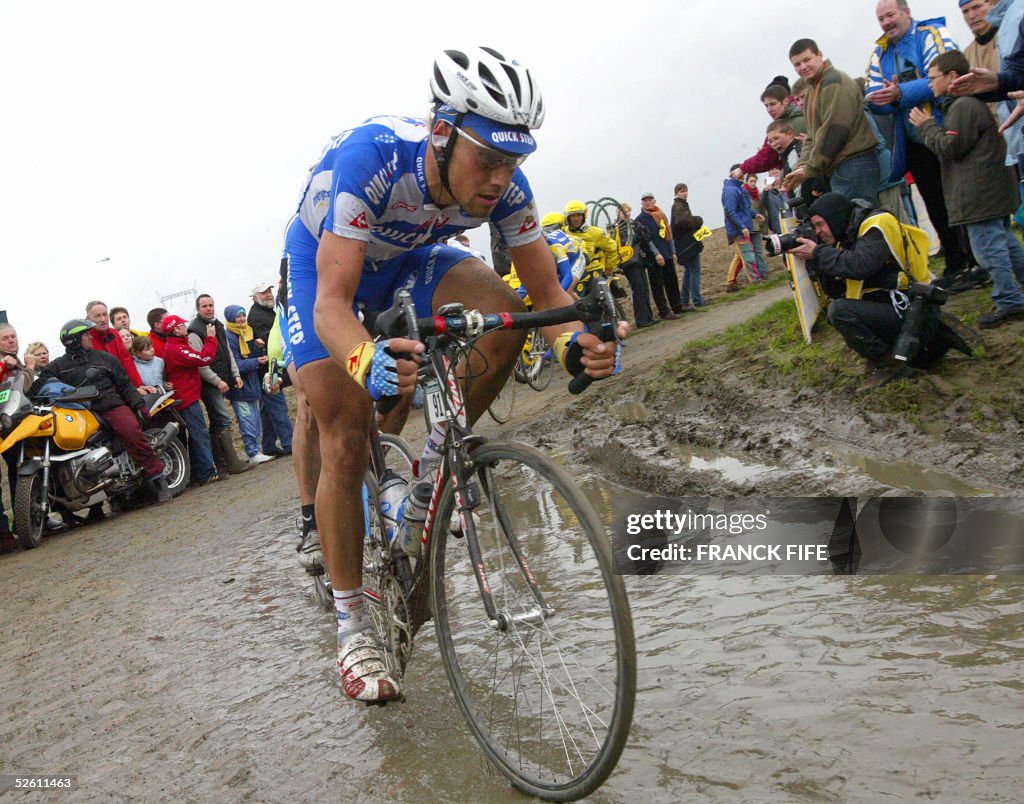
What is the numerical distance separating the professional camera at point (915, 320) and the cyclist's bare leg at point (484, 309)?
3415 mm

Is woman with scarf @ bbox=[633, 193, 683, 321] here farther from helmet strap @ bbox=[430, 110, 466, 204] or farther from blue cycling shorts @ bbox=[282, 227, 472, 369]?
helmet strap @ bbox=[430, 110, 466, 204]

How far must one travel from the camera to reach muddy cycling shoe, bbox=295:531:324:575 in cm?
468

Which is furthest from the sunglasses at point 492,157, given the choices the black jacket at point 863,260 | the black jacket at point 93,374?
the black jacket at point 93,374

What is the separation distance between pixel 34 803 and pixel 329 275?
2.31m

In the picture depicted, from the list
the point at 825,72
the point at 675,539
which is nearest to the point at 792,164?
the point at 825,72

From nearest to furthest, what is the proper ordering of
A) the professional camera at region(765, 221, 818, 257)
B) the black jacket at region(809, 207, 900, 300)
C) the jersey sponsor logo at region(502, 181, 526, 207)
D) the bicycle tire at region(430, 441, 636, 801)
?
the bicycle tire at region(430, 441, 636, 801), the jersey sponsor logo at region(502, 181, 526, 207), the black jacket at region(809, 207, 900, 300), the professional camera at region(765, 221, 818, 257)

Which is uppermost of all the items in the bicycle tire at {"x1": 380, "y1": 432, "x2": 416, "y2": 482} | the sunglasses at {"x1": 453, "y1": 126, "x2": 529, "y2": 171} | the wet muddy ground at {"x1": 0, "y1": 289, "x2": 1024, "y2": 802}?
the sunglasses at {"x1": 453, "y1": 126, "x2": 529, "y2": 171}

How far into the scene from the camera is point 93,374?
1085 centimetres

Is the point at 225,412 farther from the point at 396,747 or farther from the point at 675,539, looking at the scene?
the point at 396,747

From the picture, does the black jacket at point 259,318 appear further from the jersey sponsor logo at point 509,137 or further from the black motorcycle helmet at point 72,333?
the jersey sponsor logo at point 509,137

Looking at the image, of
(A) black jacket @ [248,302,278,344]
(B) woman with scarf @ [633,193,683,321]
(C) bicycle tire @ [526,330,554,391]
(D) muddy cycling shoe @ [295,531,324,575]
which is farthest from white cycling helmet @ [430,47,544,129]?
(B) woman with scarf @ [633,193,683,321]

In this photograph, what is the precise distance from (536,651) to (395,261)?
72.3 inches

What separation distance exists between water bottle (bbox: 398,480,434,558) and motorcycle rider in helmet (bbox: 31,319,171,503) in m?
8.42

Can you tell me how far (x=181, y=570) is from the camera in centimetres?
720
